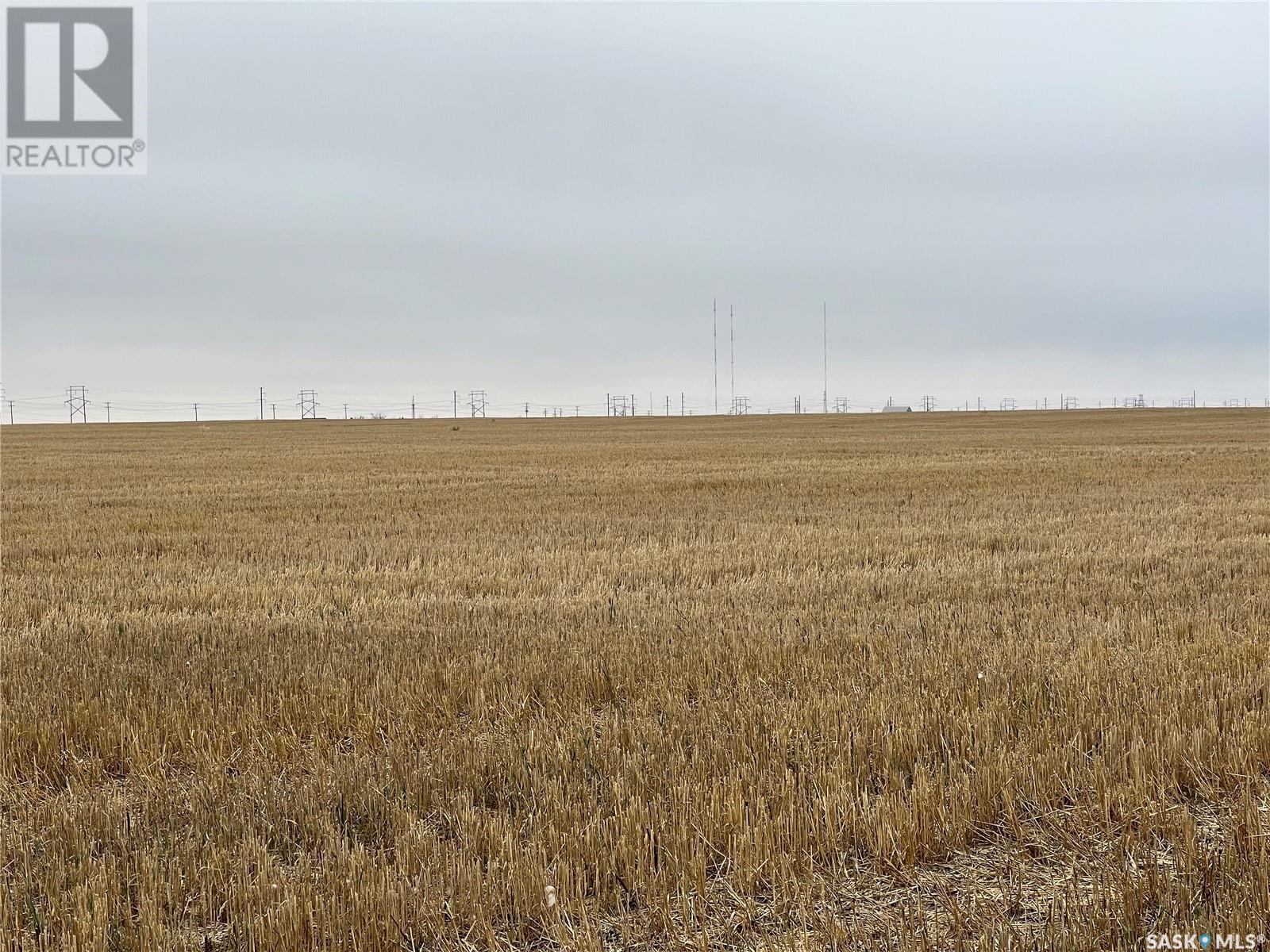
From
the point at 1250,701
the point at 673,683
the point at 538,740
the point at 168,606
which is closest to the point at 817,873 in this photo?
the point at 538,740

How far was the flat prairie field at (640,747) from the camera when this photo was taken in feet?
11.4

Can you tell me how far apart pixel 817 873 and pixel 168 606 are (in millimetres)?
8167

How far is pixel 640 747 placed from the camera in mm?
5016

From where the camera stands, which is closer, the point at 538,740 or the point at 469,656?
the point at 538,740

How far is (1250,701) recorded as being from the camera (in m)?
5.76

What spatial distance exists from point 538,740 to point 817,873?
6.10 feet

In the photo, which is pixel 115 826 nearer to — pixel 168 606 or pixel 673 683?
pixel 673 683

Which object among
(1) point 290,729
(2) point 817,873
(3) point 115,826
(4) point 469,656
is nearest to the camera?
(2) point 817,873

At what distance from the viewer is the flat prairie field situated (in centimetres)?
349

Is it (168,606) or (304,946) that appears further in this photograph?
(168,606)

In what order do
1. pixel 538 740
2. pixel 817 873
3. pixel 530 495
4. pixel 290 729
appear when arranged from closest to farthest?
pixel 817 873 < pixel 538 740 < pixel 290 729 < pixel 530 495

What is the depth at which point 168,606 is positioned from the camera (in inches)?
382

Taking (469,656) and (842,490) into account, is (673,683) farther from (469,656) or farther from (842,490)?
(842,490)

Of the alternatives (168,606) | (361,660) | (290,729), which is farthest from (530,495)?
(290,729)
